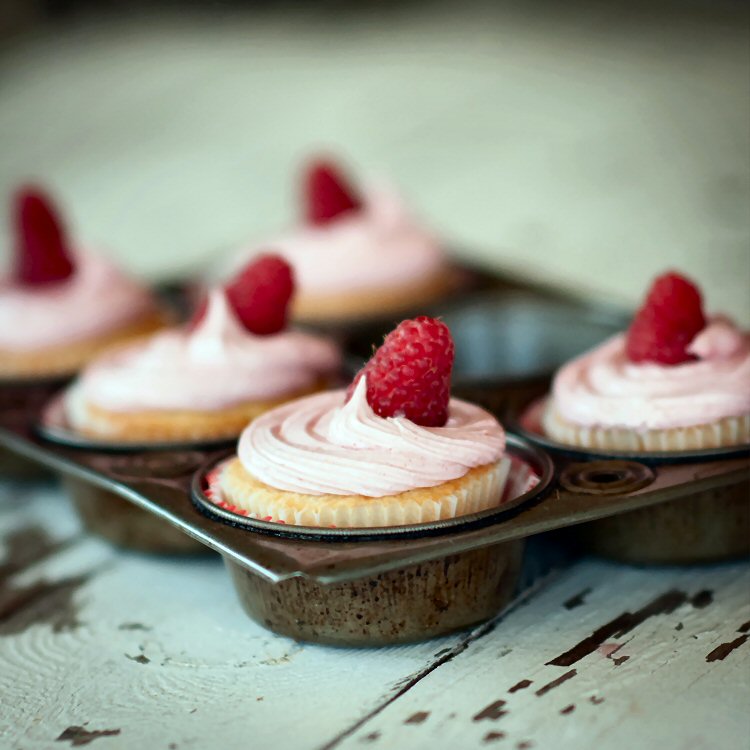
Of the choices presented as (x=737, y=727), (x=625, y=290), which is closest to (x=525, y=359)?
(x=625, y=290)

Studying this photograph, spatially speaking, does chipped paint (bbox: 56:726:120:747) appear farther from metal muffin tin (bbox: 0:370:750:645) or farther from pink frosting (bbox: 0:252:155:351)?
pink frosting (bbox: 0:252:155:351)

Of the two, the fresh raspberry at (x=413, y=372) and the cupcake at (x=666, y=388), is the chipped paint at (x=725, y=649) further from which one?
the fresh raspberry at (x=413, y=372)

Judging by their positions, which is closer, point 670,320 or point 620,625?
point 620,625

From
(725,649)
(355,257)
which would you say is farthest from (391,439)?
(355,257)

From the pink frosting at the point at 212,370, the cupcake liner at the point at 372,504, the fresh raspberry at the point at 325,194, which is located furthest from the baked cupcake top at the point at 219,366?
the fresh raspberry at the point at 325,194

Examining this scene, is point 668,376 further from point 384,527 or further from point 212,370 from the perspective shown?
point 212,370

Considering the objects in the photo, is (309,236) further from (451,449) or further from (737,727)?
(737,727)

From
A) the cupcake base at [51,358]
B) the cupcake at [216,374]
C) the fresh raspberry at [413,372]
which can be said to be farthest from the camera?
the cupcake base at [51,358]

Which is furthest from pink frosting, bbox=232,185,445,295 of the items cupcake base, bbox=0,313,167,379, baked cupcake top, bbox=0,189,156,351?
cupcake base, bbox=0,313,167,379
